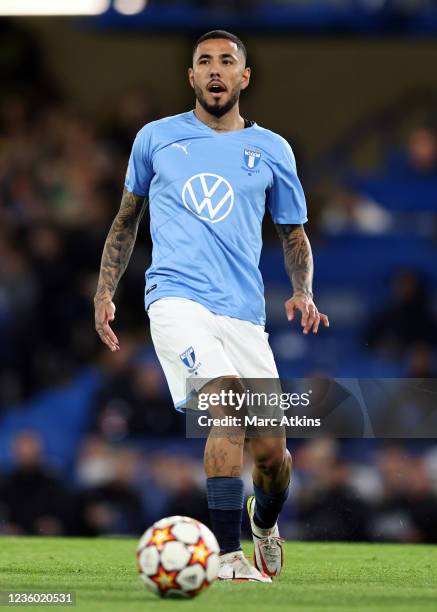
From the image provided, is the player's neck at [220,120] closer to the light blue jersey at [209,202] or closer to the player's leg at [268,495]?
the light blue jersey at [209,202]

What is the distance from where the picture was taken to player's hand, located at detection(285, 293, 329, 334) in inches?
263

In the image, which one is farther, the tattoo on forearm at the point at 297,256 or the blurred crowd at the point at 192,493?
the blurred crowd at the point at 192,493

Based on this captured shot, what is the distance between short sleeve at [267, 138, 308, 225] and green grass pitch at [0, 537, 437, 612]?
173 cm

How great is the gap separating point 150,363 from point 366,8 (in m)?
4.47

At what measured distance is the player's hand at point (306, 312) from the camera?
6668mm

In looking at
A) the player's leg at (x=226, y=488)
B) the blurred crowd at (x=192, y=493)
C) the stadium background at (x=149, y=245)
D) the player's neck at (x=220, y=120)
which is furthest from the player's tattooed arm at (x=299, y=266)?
the blurred crowd at (x=192, y=493)

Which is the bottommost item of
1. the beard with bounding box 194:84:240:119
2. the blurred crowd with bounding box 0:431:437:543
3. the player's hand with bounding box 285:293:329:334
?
the blurred crowd with bounding box 0:431:437:543

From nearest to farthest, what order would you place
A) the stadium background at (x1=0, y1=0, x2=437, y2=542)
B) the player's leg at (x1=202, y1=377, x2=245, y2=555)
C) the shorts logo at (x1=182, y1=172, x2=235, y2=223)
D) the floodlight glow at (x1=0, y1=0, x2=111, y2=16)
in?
the player's leg at (x1=202, y1=377, x2=245, y2=555), the shorts logo at (x1=182, y1=172, x2=235, y2=223), the stadium background at (x1=0, y1=0, x2=437, y2=542), the floodlight glow at (x1=0, y1=0, x2=111, y2=16)

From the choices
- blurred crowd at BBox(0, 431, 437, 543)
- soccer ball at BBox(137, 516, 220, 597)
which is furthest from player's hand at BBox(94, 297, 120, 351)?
blurred crowd at BBox(0, 431, 437, 543)

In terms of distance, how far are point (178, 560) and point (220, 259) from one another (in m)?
A: 1.58

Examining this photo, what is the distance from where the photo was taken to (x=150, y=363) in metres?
14.3

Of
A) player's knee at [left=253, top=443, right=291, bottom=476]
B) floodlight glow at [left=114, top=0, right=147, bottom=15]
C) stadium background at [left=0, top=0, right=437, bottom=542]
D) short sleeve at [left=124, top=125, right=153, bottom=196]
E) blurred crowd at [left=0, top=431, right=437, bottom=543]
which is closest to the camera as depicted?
player's knee at [left=253, top=443, right=291, bottom=476]

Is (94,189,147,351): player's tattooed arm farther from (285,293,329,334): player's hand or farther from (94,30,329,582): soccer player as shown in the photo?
(285,293,329,334): player's hand

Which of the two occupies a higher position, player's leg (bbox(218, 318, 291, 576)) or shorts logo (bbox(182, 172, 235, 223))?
shorts logo (bbox(182, 172, 235, 223))
